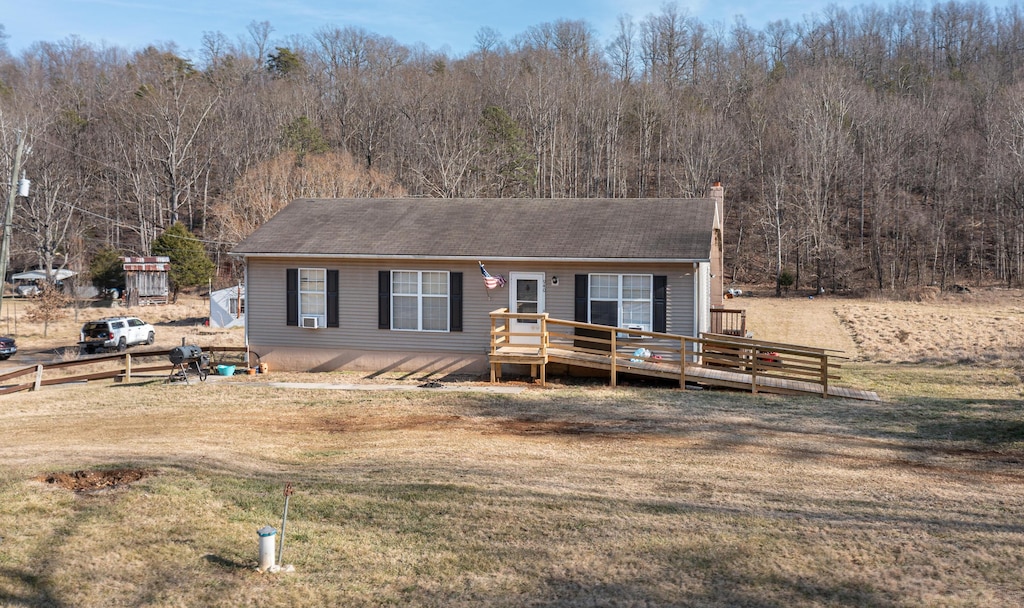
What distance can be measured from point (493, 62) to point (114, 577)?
6716 centimetres

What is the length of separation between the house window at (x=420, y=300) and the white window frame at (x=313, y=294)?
1747 millimetres

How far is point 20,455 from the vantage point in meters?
10.5

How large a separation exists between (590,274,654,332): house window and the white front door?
124 centimetres

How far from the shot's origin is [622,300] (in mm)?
18047

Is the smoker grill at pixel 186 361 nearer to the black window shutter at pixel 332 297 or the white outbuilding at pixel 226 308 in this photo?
the black window shutter at pixel 332 297

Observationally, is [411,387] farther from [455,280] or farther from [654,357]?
[654,357]

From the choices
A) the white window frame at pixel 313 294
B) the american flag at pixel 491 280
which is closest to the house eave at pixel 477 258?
the american flag at pixel 491 280

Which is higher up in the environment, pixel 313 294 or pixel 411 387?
pixel 313 294

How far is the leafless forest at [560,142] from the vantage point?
172ft

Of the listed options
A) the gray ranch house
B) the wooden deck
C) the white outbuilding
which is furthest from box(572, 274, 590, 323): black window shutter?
the white outbuilding

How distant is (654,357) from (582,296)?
6.95 ft

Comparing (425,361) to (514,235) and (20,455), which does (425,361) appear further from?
(20,455)

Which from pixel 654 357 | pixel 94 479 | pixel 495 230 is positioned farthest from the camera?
pixel 495 230

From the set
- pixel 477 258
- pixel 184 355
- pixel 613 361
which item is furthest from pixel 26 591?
pixel 184 355
